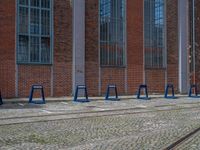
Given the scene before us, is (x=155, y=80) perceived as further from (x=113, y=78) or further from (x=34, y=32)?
(x=34, y=32)

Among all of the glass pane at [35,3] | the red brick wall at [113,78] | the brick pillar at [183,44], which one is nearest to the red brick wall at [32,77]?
the glass pane at [35,3]

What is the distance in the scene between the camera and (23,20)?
20016 mm

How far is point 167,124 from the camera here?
37.9 feet

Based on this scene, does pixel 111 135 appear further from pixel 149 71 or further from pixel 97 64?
pixel 149 71

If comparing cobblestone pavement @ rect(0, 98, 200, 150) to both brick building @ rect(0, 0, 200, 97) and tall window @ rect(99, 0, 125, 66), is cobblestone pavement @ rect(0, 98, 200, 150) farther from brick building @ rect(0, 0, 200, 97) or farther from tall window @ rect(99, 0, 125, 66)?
tall window @ rect(99, 0, 125, 66)

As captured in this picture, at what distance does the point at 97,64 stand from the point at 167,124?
11.5 metres

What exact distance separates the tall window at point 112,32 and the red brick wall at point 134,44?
17.2 inches

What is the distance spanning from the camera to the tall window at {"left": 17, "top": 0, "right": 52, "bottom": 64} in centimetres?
1994

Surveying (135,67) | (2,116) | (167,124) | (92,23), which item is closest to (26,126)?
(2,116)

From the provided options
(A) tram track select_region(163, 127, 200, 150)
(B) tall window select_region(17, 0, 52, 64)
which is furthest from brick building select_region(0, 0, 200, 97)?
(A) tram track select_region(163, 127, 200, 150)

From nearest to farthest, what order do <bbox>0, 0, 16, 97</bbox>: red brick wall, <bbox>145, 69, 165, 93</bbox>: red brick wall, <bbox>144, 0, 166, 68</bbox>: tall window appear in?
<bbox>0, 0, 16, 97</bbox>: red brick wall → <bbox>145, 69, 165, 93</bbox>: red brick wall → <bbox>144, 0, 166, 68</bbox>: tall window

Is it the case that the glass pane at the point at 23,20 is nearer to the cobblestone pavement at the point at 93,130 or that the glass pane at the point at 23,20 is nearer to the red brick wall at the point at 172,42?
the cobblestone pavement at the point at 93,130

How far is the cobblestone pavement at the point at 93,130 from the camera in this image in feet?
27.1

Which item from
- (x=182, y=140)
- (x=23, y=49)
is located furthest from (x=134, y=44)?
(x=182, y=140)
